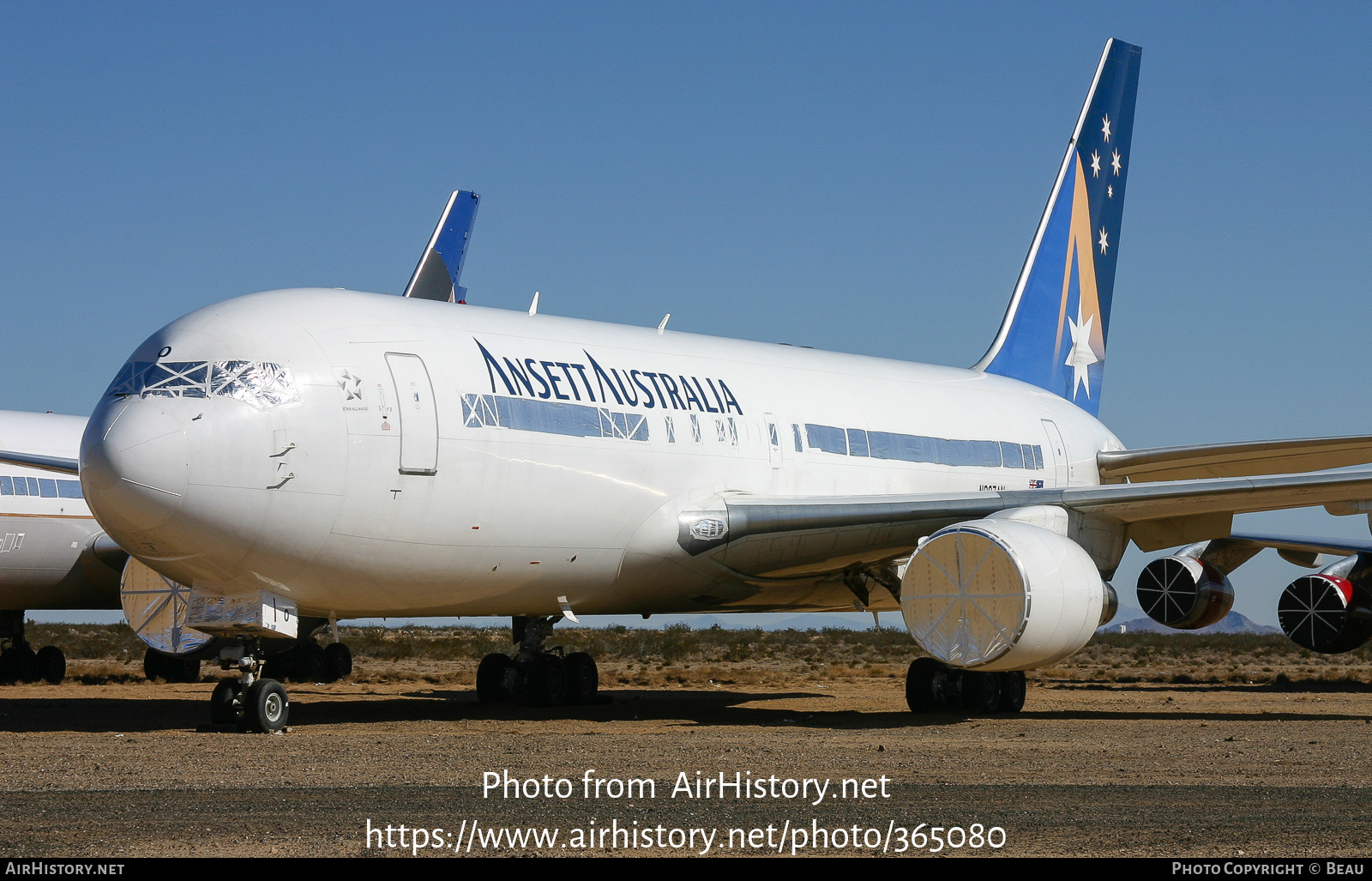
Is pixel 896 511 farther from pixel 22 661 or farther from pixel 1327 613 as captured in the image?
pixel 22 661

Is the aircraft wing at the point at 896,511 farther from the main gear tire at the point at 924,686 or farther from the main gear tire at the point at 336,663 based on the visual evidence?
the main gear tire at the point at 336,663

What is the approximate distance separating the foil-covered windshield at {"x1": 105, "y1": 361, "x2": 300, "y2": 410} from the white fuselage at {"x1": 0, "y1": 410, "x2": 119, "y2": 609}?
36.0 ft

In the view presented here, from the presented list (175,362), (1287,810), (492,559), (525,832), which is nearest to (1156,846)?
(1287,810)

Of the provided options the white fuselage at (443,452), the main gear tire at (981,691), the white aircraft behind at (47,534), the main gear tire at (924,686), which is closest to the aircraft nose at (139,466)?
the white fuselage at (443,452)

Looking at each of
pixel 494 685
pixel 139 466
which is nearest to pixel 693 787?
pixel 139 466

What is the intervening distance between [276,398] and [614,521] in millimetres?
3562

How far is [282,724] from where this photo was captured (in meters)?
12.1

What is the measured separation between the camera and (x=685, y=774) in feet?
31.3

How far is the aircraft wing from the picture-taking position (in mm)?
14227

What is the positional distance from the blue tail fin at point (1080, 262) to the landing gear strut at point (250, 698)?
12.3 m

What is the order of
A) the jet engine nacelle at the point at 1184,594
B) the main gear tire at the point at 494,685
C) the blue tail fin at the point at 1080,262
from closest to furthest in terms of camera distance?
the main gear tire at the point at 494,685 < the blue tail fin at the point at 1080,262 < the jet engine nacelle at the point at 1184,594

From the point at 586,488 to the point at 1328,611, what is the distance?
48.1 feet

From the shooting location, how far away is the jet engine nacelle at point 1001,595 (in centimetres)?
1328

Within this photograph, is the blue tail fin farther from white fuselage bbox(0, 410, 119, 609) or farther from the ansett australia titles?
white fuselage bbox(0, 410, 119, 609)
